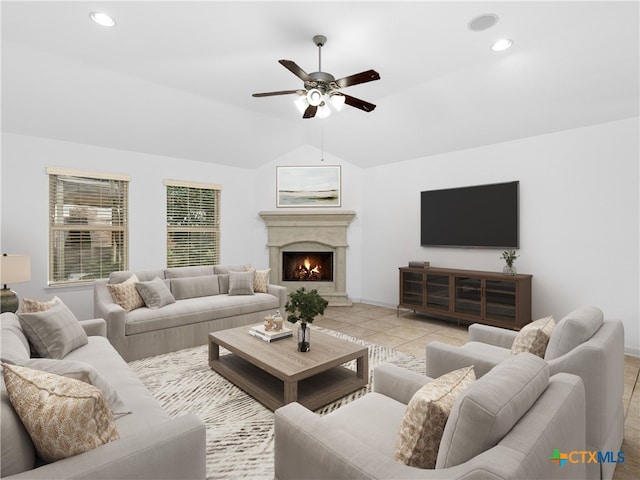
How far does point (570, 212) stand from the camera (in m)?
4.18

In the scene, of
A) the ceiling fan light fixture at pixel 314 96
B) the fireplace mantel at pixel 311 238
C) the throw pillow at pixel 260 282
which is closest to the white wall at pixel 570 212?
the fireplace mantel at pixel 311 238

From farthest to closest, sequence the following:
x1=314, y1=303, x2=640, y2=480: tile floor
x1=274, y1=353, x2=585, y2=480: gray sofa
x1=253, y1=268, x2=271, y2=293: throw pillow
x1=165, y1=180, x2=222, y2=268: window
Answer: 1. x1=165, y1=180, x2=222, y2=268: window
2. x1=253, y1=268, x2=271, y2=293: throw pillow
3. x1=314, y1=303, x2=640, y2=480: tile floor
4. x1=274, y1=353, x2=585, y2=480: gray sofa

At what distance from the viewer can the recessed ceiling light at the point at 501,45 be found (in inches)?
121

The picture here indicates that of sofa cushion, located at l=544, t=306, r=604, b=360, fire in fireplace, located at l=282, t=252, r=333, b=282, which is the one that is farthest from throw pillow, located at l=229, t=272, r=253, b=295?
sofa cushion, located at l=544, t=306, r=604, b=360

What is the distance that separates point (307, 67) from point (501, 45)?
189 cm

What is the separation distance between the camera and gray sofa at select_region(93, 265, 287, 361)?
3.56 meters

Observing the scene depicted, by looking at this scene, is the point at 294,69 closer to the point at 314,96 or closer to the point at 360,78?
the point at 314,96

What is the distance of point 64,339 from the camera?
2420 mm

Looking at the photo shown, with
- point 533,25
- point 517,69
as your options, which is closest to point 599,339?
point 533,25

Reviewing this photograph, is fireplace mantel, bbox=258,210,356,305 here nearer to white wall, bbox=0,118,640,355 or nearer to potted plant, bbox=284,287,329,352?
white wall, bbox=0,118,640,355

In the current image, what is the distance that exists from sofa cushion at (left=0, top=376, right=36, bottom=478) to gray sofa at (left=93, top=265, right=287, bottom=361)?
2448 mm

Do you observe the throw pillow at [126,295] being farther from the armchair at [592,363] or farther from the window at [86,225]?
the armchair at [592,363]

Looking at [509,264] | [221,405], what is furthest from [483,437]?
[509,264]

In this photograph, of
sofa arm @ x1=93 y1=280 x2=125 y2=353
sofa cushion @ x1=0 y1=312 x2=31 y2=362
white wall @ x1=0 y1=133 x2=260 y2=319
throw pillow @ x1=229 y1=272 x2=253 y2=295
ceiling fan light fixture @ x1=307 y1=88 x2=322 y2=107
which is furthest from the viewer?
throw pillow @ x1=229 y1=272 x2=253 y2=295
